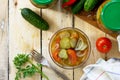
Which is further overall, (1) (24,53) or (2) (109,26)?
(1) (24,53)

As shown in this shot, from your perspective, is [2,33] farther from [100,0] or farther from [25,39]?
[100,0]

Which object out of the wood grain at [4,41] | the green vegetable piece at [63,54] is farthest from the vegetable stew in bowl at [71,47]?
the wood grain at [4,41]

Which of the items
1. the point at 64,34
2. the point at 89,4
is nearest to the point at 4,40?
the point at 64,34

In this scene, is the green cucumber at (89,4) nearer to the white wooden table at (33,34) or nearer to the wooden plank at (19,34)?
the white wooden table at (33,34)

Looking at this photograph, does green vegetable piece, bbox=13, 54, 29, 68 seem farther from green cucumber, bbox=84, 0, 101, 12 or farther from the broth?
green cucumber, bbox=84, 0, 101, 12

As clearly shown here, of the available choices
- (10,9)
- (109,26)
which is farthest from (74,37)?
(10,9)

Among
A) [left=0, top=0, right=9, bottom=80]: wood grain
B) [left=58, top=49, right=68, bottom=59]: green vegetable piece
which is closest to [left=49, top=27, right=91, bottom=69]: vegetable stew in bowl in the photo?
[left=58, top=49, right=68, bottom=59]: green vegetable piece
